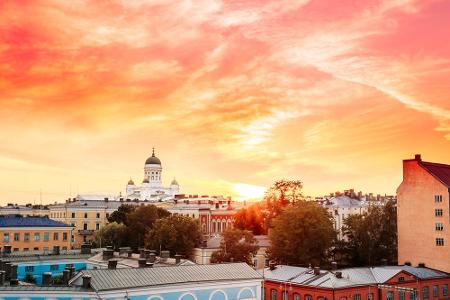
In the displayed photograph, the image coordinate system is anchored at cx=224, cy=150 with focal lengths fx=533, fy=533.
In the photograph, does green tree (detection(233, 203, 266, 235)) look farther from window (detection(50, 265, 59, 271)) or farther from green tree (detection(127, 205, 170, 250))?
window (detection(50, 265, 59, 271))

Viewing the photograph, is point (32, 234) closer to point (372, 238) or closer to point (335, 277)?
point (335, 277)

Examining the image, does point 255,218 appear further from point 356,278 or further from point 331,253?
point 356,278

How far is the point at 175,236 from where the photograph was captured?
87562 mm

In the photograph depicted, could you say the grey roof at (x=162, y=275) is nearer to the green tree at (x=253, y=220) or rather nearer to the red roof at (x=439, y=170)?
the red roof at (x=439, y=170)

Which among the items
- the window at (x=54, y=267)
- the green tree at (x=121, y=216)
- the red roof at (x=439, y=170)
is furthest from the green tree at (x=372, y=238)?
the green tree at (x=121, y=216)

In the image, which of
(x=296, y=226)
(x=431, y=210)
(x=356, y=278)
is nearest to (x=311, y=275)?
(x=356, y=278)

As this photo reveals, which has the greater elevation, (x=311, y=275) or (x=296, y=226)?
(x=296, y=226)

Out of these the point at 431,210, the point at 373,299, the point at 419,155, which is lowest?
the point at 373,299

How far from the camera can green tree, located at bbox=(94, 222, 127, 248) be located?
104m

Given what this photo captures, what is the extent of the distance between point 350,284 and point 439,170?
3071 centimetres

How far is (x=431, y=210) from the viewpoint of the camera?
2977 inches

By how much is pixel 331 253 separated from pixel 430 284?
881 inches

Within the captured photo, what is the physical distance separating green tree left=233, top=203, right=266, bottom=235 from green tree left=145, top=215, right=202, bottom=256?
25733mm

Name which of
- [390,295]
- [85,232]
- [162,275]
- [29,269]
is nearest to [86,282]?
[162,275]
